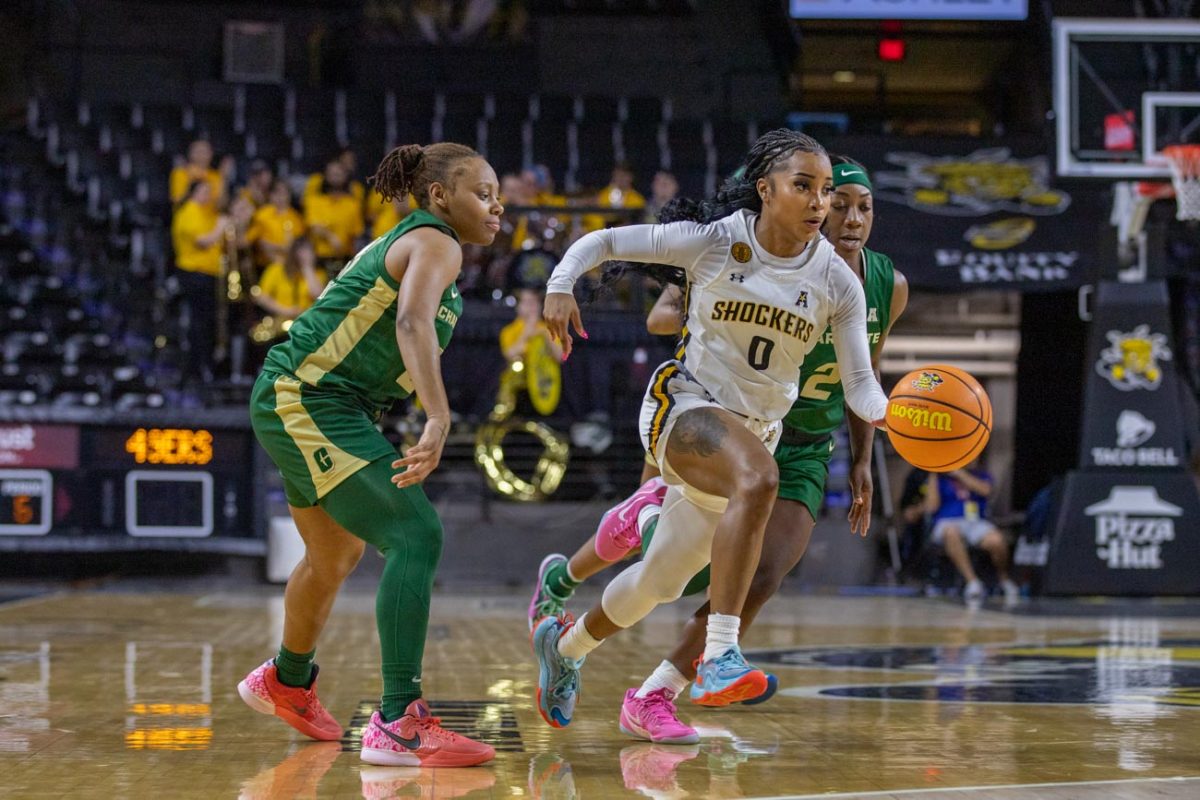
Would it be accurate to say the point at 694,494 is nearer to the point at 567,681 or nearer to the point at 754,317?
the point at 754,317

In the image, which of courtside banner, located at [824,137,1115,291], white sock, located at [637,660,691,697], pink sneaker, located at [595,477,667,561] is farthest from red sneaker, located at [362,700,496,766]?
courtside banner, located at [824,137,1115,291]

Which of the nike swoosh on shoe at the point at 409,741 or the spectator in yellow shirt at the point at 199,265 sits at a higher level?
the spectator in yellow shirt at the point at 199,265

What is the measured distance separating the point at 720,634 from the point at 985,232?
10372 millimetres

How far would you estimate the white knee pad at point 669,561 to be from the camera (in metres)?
4.73

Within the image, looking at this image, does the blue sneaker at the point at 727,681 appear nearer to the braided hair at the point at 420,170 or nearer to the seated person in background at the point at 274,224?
the braided hair at the point at 420,170

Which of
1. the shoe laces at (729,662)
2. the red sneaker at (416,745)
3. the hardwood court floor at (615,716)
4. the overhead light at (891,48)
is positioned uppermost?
the overhead light at (891,48)

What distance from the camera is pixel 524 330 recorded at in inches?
508

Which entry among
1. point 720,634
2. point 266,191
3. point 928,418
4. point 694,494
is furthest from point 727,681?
point 266,191

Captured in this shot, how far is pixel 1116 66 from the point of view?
11.9m

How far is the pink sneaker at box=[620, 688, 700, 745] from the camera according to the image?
4648mm

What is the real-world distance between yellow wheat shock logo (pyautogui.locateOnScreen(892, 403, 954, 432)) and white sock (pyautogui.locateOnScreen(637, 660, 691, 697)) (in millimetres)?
1115

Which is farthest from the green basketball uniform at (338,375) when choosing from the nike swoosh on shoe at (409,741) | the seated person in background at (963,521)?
the seated person in background at (963,521)

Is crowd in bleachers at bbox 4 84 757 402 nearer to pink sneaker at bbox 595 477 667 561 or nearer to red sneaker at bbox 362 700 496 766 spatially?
pink sneaker at bbox 595 477 667 561

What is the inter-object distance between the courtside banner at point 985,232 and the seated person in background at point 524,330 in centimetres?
314
